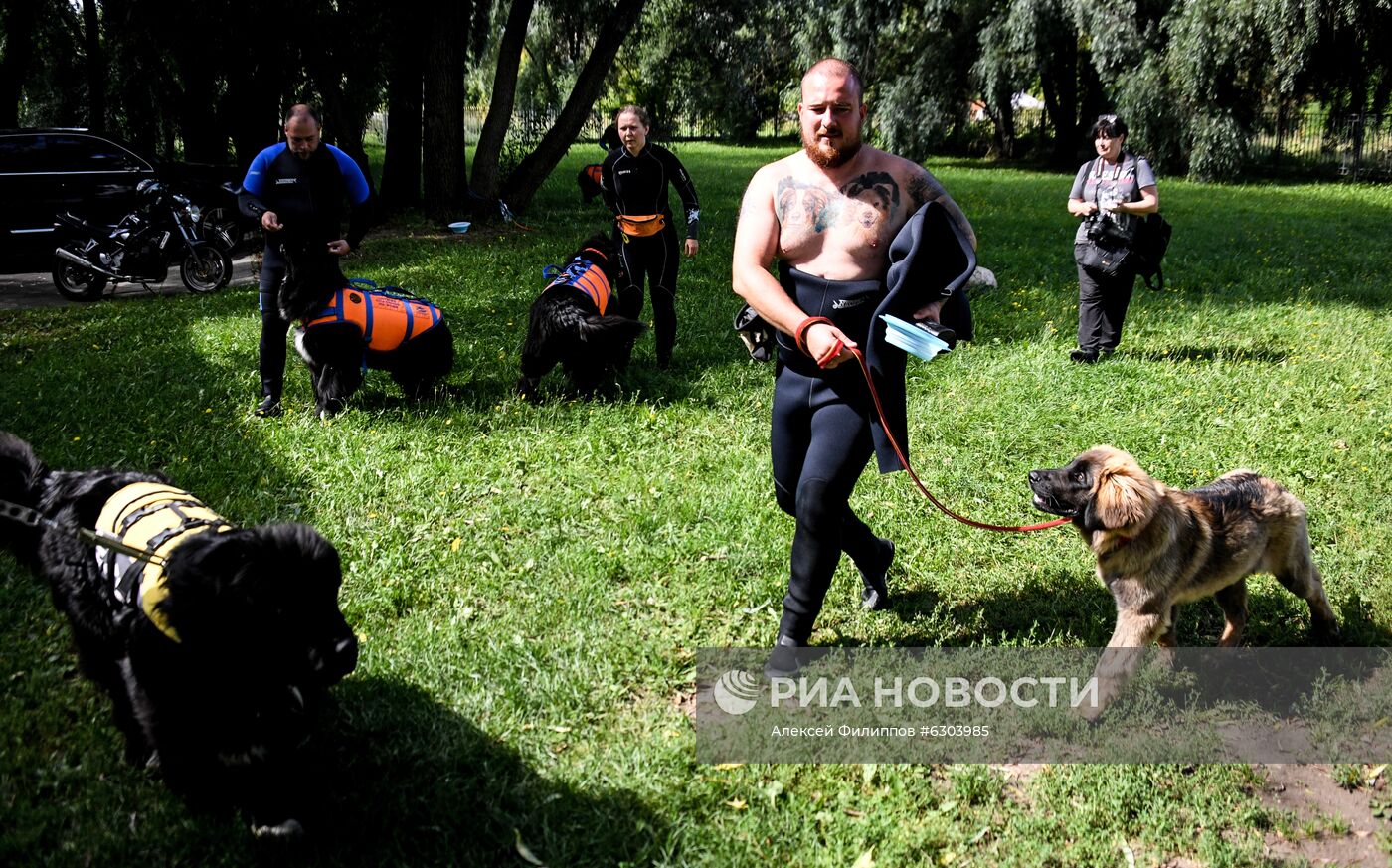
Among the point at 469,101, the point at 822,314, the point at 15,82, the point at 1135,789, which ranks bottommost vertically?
the point at 1135,789

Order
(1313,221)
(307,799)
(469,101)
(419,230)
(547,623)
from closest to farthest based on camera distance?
(307,799) < (547,623) < (419,230) < (1313,221) < (469,101)

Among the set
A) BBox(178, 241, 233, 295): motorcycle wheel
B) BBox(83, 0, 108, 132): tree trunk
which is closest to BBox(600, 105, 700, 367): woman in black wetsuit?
BBox(178, 241, 233, 295): motorcycle wheel

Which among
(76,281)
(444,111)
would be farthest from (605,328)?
(444,111)

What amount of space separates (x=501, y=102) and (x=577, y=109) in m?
1.37

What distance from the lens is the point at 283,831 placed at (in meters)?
3.07

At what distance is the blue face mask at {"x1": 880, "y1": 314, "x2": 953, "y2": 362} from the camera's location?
3.48 m

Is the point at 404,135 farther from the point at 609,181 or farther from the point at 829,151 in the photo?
the point at 829,151

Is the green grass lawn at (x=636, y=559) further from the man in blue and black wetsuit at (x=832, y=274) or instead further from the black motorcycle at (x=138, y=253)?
the man in blue and black wetsuit at (x=832, y=274)

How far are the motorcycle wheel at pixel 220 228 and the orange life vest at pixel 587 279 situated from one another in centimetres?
705

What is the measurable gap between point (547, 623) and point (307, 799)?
1.58 m

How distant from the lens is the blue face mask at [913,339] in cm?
348

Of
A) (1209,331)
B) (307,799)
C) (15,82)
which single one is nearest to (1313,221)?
(1209,331)

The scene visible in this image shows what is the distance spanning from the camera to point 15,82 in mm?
18250

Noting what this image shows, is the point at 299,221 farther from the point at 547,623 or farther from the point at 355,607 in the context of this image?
the point at 547,623
